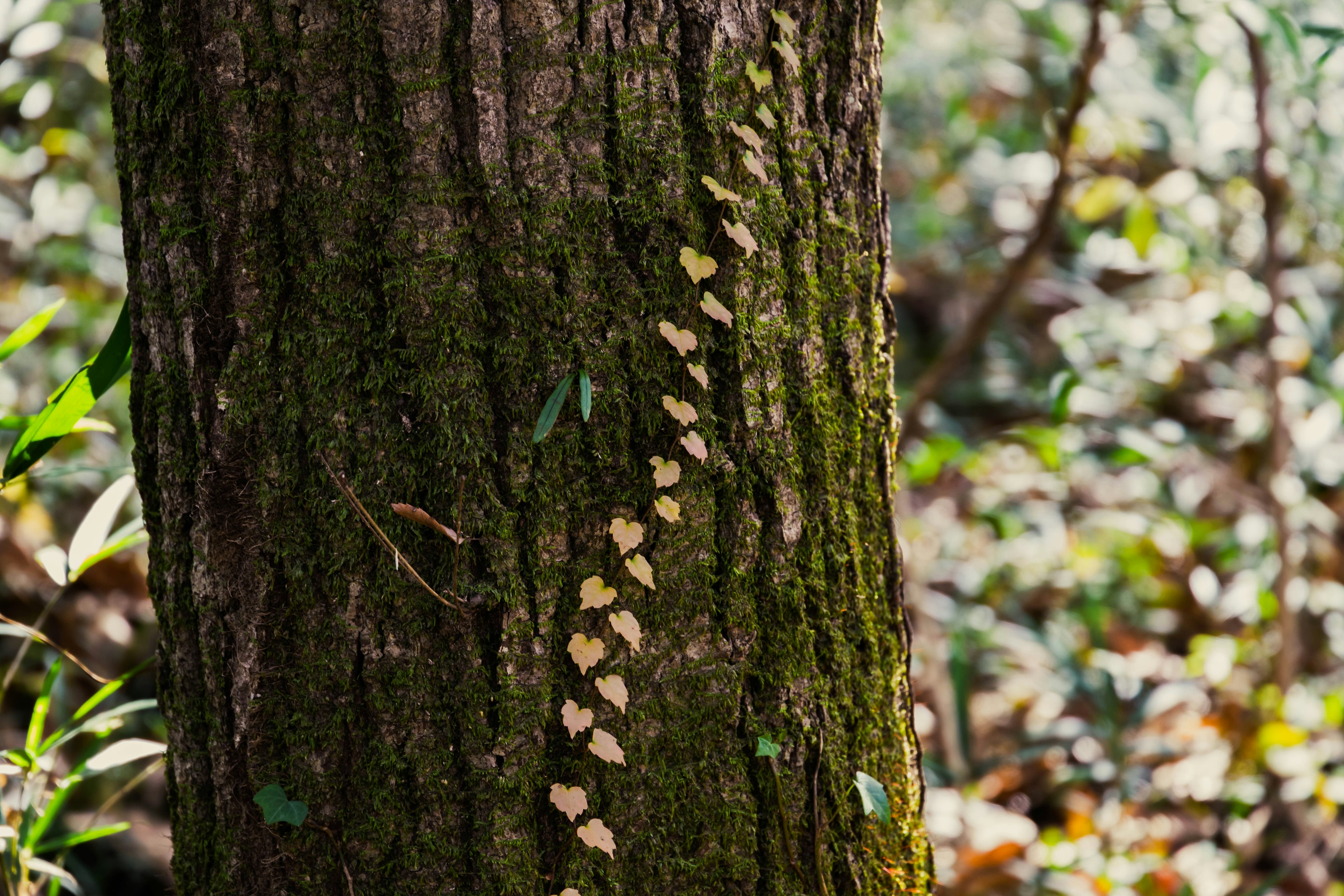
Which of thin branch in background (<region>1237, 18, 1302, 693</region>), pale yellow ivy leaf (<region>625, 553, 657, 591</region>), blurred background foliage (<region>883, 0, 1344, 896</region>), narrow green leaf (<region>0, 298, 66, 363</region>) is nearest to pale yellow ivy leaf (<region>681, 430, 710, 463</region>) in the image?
pale yellow ivy leaf (<region>625, 553, 657, 591</region>)

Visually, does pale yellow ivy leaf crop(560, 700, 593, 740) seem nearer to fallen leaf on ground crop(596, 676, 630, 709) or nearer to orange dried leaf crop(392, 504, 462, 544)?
fallen leaf on ground crop(596, 676, 630, 709)

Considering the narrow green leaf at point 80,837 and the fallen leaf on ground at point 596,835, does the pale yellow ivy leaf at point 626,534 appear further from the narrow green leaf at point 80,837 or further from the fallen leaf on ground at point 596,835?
the narrow green leaf at point 80,837

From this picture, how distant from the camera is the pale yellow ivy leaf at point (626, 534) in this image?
87 centimetres

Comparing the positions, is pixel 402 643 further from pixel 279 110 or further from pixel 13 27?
pixel 13 27

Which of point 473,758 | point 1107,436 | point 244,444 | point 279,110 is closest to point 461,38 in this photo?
point 279,110

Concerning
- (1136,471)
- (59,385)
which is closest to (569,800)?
(59,385)

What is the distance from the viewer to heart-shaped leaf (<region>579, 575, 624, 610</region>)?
2.85ft

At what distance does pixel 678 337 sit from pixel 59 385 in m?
1.75

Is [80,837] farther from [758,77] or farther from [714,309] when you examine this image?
[758,77]

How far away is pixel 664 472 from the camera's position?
88 centimetres

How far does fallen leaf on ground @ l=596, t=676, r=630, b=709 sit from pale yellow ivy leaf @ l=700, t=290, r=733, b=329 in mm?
364

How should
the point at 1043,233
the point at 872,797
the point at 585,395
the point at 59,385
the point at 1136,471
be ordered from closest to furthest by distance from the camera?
1. the point at 585,395
2. the point at 872,797
3. the point at 59,385
4. the point at 1043,233
5. the point at 1136,471

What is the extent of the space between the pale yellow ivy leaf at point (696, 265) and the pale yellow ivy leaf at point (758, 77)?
0.18 metres

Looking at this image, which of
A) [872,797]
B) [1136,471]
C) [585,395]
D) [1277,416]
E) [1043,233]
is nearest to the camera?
[585,395]
